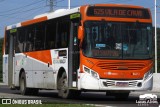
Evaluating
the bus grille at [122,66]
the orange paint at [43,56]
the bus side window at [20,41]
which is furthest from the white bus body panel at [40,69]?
the bus grille at [122,66]

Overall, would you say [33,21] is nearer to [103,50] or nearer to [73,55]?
[73,55]

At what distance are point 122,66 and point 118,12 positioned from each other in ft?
6.95

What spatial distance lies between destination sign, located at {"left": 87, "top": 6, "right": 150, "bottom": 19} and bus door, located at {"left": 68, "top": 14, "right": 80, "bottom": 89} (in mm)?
710

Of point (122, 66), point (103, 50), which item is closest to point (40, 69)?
point (103, 50)

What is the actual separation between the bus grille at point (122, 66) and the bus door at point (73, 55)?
1.08 m

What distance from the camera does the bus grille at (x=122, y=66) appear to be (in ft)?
61.7

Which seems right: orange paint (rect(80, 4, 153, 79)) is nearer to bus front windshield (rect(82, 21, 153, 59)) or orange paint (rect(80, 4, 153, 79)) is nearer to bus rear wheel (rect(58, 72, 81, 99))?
bus front windshield (rect(82, 21, 153, 59))

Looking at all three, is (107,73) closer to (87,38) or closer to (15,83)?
(87,38)

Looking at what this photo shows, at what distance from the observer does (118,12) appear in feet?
63.9

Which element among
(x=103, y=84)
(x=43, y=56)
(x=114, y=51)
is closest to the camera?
(x=103, y=84)

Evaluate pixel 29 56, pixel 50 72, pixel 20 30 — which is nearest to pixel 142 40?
pixel 50 72

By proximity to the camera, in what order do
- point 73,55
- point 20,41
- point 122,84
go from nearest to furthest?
point 122,84 < point 73,55 < point 20,41

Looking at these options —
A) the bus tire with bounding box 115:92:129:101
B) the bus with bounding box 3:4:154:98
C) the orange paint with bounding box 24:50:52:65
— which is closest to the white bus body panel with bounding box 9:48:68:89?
the bus with bounding box 3:4:154:98

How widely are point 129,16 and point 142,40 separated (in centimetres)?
108
